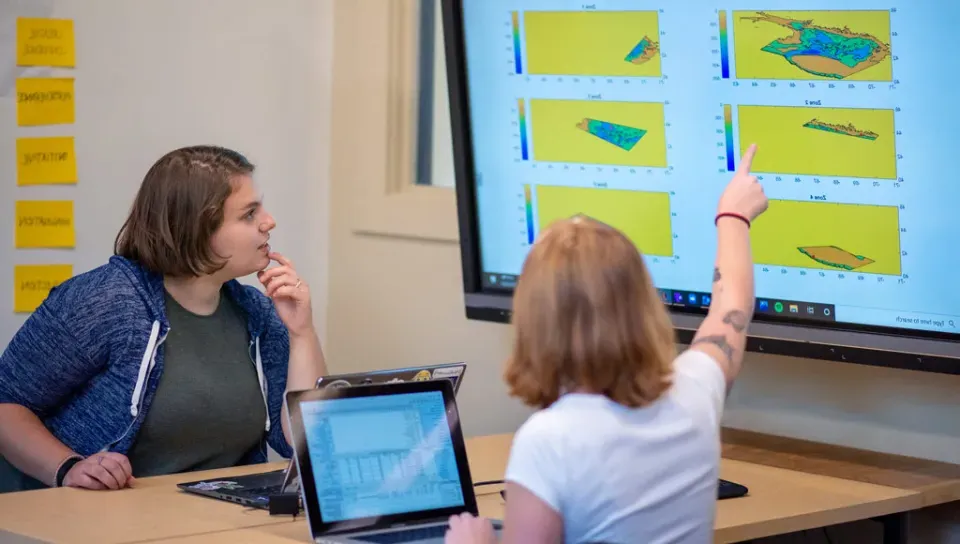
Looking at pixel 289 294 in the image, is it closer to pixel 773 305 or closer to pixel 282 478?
pixel 282 478

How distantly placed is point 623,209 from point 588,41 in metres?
0.34

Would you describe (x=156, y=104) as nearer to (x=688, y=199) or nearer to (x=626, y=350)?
(x=688, y=199)

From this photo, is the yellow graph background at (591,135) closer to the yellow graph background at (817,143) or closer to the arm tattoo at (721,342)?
the yellow graph background at (817,143)

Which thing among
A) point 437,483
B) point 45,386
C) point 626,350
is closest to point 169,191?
point 45,386

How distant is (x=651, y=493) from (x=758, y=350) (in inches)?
45.1

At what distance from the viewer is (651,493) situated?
4.78 ft

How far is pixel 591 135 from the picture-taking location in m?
2.73

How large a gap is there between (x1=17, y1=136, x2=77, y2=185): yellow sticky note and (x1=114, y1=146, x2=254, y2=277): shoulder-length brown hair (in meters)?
0.58

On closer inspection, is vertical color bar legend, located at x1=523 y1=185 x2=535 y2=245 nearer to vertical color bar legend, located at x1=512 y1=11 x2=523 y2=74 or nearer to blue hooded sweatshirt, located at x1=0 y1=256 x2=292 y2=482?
vertical color bar legend, located at x1=512 y1=11 x2=523 y2=74

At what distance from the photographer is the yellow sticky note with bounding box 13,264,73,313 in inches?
121

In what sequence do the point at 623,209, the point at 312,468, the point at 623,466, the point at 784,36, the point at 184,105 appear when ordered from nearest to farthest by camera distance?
the point at 623,466 → the point at 312,468 → the point at 784,36 → the point at 623,209 → the point at 184,105

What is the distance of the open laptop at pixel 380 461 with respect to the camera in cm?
179

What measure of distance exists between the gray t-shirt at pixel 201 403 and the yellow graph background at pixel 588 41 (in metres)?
0.82

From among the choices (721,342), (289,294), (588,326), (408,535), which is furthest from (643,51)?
(588,326)
